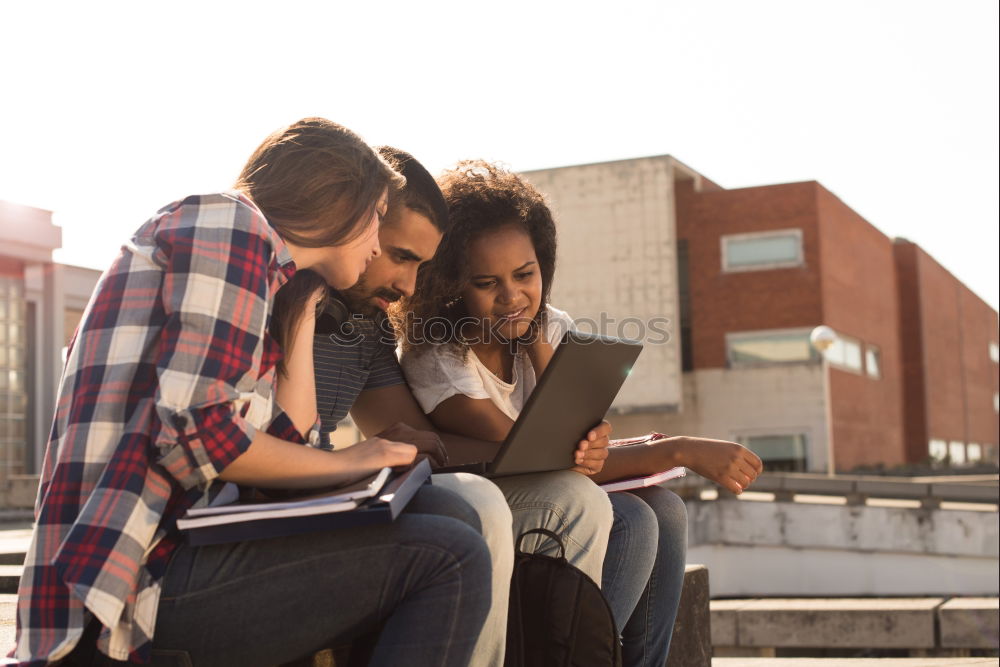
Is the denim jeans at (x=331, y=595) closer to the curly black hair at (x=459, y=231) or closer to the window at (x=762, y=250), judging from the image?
the curly black hair at (x=459, y=231)

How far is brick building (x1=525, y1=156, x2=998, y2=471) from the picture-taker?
104 feet

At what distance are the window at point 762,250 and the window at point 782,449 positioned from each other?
5.08m

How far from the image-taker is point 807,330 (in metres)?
31.7

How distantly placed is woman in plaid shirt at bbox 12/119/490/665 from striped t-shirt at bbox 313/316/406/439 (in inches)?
41.3

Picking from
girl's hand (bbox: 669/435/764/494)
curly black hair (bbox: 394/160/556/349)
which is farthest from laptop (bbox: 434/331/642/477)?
curly black hair (bbox: 394/160/556/349)

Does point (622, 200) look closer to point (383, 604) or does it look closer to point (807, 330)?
point (807, 330)

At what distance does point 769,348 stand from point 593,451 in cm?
3040

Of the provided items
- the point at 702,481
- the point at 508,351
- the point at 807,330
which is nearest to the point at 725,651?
the point at 508,351

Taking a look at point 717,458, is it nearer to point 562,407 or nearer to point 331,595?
point 562,407

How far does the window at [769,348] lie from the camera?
31.8 meters

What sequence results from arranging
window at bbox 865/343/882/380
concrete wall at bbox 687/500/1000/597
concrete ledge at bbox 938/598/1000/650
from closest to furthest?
concrete ledge at bbox 938/598/1000/650, concrete wall at bbox 687/500/1000/597, window at bbox 865/343/882/380

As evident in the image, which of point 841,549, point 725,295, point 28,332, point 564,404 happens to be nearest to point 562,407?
point 564,404

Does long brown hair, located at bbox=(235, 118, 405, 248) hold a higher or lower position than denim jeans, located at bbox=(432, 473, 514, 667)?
higher

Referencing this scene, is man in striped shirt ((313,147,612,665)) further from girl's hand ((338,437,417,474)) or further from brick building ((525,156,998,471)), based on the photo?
brick building ((525,156,998,471))
